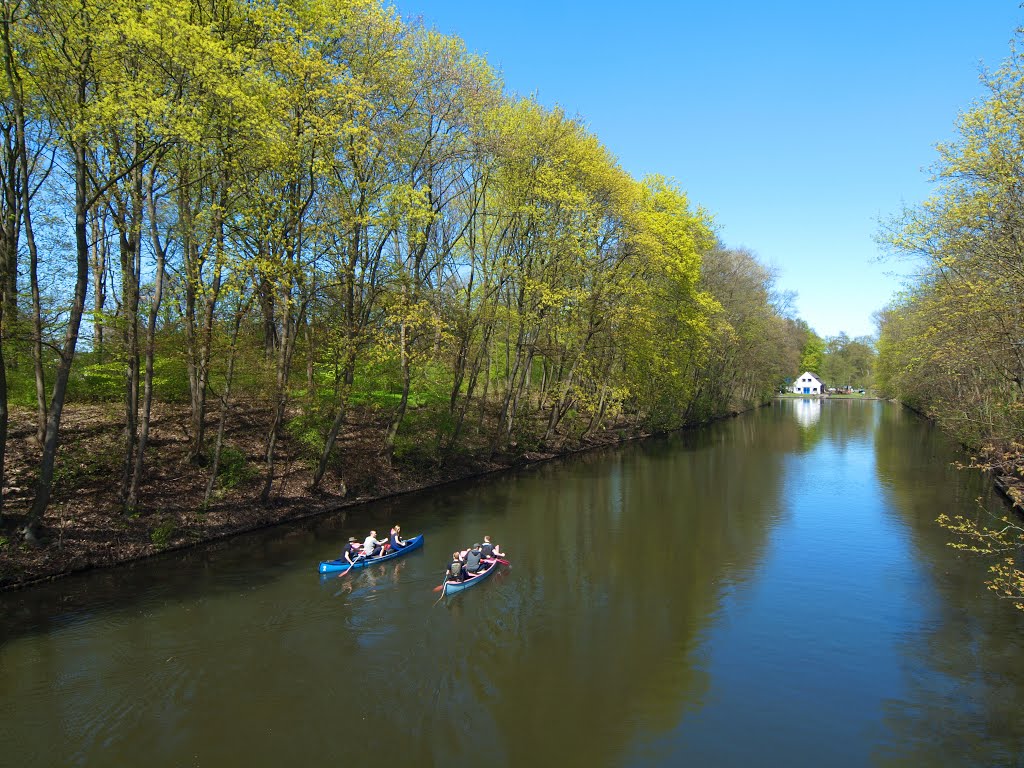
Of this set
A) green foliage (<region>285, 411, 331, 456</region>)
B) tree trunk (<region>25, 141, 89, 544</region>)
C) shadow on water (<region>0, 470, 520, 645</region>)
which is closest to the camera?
shadow on water (<region>0, 470, 520, 645</region>)

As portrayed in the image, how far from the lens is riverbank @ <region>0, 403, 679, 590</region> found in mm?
14938

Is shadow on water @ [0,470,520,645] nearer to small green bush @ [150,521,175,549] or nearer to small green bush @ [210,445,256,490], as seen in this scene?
small green bush @ [150,521,175,549]

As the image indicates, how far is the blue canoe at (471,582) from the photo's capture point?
14398 millimetres

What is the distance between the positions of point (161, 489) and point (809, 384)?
14560 centimetres

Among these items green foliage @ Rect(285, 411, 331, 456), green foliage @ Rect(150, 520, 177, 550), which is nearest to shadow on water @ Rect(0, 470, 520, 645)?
green foliage @ Rect(150, 520, 177, 550)

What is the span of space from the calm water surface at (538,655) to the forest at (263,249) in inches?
173

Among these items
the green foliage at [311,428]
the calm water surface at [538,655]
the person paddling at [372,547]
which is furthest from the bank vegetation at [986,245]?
the green foliage at [311,428]

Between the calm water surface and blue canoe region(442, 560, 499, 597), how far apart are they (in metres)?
0.50

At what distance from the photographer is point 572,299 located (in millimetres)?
30859

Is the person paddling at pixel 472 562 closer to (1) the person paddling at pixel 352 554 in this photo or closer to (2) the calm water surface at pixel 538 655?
(2) the calm water surface at pixel 538 655

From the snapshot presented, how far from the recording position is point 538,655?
11.5 metres

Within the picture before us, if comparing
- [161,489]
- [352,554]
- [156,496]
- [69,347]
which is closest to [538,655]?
[352,554]

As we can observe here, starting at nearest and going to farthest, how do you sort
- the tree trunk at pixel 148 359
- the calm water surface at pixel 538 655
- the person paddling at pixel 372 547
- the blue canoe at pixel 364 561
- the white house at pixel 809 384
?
1. the calm water surface at pixel 538 655
2. the blue canoe at pixel 364 561
3. the tree trunk at pixel 148 359
4. the person paddling at pixel 372 547
5. the white house at pixel 809 384

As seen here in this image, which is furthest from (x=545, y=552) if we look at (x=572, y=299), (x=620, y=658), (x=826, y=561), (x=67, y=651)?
(x=572, y=299)
